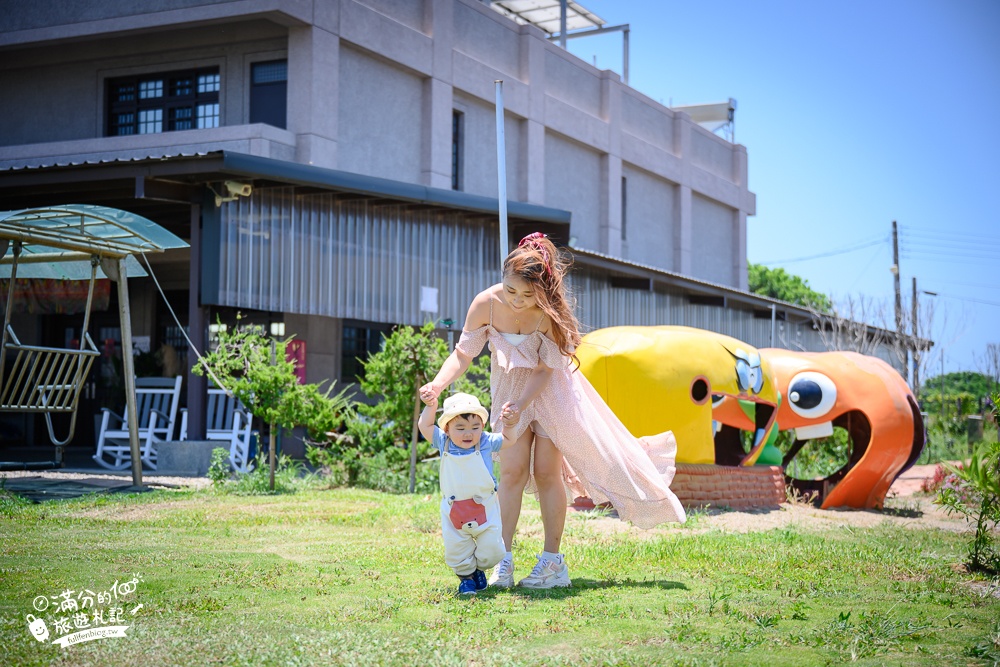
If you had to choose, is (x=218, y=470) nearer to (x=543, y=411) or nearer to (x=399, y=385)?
(x=399, y=385)

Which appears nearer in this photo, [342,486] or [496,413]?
[496,413]

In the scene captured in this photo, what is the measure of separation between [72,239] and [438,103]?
11.7 meters

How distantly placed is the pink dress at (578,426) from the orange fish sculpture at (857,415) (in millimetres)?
5063

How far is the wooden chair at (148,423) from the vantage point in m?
13.0

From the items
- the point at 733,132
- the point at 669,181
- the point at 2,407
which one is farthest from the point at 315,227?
the point at 733,132

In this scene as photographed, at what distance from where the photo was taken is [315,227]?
13773 mm

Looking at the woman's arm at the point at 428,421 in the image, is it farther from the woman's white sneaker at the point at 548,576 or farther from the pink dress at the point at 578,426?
the woman's white sneaker at the point at 548,576

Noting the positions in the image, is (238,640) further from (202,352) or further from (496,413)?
(202,352)

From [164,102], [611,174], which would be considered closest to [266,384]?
[164,102]

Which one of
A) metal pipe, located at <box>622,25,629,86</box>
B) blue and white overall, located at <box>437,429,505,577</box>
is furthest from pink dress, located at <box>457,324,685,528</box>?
metal pipe, located at <box>622,25,629,86</box>

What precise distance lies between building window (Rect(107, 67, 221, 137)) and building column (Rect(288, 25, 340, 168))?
1860 mm

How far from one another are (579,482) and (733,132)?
29.3 meters

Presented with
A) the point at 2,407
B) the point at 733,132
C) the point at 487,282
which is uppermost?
the point at 733,132

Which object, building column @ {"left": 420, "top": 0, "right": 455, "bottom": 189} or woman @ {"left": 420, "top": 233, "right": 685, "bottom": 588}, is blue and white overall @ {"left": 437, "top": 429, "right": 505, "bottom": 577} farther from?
building column @ {"left": 420, "top": 0, "right": 455, "bottom": 189}
